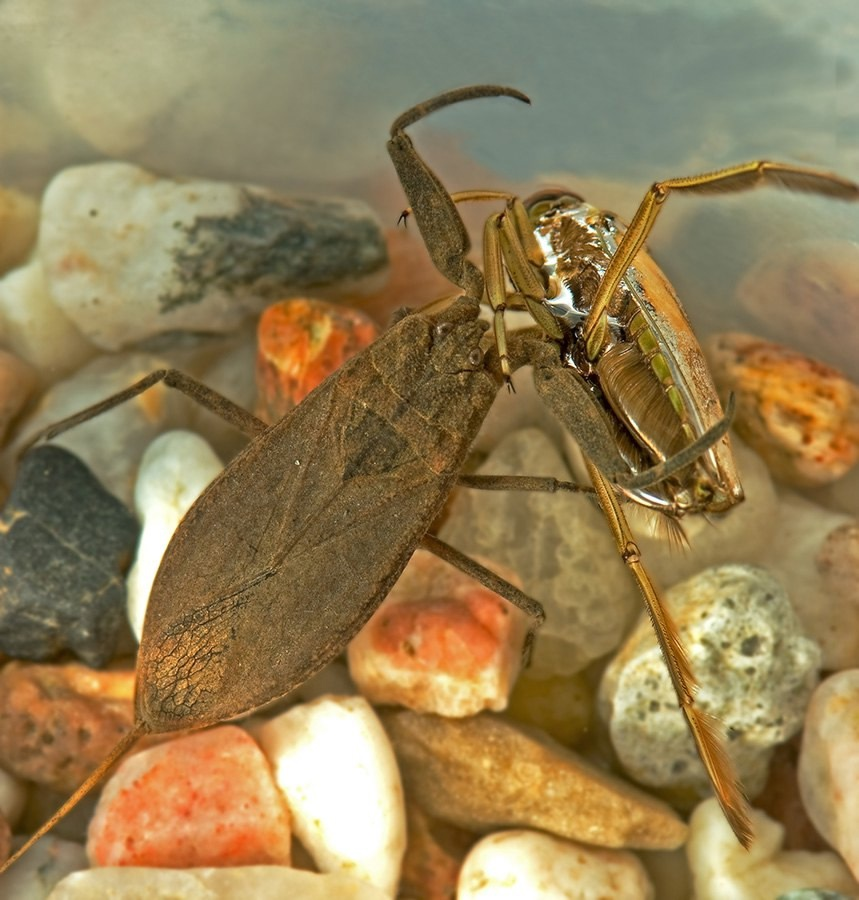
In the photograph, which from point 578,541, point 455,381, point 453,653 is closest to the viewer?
point 455,381

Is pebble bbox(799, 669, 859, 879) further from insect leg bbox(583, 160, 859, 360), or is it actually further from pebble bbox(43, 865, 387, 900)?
insect leg bbox(583, 160, 859, 360)

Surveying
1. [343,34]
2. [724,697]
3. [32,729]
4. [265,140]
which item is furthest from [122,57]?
[724,697]

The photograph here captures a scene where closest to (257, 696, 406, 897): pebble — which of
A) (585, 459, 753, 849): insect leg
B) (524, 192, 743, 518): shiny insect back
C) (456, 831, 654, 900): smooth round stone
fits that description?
(456, 831, 654, 900): smooth round stone

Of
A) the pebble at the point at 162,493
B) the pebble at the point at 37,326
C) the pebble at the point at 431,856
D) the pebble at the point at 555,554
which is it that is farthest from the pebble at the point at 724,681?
the pebble at the point at 37,326

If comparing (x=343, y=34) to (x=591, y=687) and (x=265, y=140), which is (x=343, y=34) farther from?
(x=591, y=687)

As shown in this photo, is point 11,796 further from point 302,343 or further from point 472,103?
point 472,103

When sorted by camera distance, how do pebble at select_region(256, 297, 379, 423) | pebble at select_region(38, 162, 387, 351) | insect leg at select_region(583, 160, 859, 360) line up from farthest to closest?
1. pebble at select_region(38, 162, 387, 351)
2. pebble at select_region(256, 297, 379, 423)
3. insect leg at select_region(583, 160, 859, 360)

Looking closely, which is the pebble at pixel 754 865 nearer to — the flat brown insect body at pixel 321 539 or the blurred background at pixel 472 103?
the flat brown insect body at pixel 321 539
